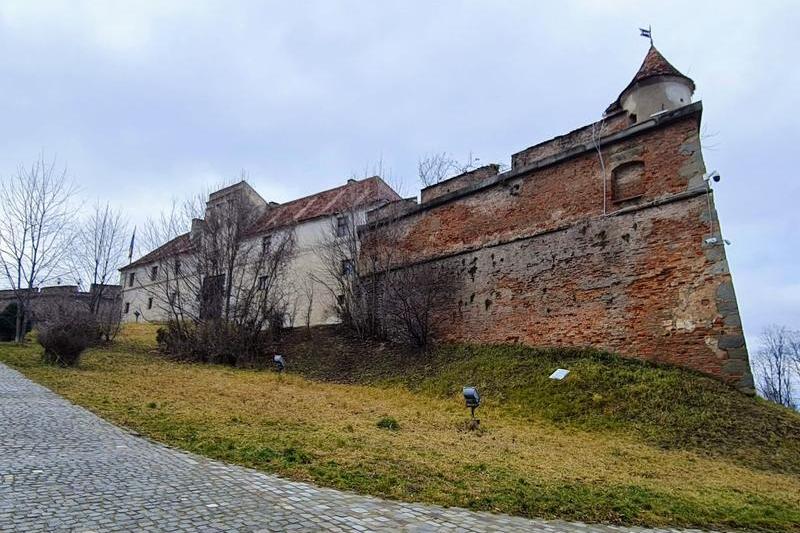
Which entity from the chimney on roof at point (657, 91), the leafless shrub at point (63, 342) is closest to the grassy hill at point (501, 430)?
the leafless shrub at point (63, 342)

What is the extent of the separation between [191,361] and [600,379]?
1385 centimetres

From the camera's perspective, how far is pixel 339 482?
15.5 ft

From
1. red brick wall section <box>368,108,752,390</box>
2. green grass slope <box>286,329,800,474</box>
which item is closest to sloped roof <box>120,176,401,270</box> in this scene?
red brick wall section <box>368,108,752,390</box>

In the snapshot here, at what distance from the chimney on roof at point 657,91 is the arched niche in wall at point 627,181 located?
1611 millimetres

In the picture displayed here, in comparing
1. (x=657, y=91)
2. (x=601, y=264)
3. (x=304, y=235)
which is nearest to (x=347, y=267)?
(x=304, y=235)

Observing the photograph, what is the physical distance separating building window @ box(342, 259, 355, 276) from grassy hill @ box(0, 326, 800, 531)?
17.2ft

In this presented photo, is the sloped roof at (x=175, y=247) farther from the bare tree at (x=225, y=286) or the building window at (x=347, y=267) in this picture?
the building window at (x=347, y=267)

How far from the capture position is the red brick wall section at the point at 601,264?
10.8 m

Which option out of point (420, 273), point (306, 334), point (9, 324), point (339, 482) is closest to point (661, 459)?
point (339, 482)

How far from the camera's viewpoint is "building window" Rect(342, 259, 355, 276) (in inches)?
767

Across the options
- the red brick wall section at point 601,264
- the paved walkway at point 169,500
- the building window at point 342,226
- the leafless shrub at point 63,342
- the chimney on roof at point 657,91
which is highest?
the chimney on roof at point 657,91

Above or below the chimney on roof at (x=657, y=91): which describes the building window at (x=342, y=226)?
below

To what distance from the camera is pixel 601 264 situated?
12703 millimetres

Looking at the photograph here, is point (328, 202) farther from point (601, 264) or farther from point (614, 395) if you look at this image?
point (614, 395)
